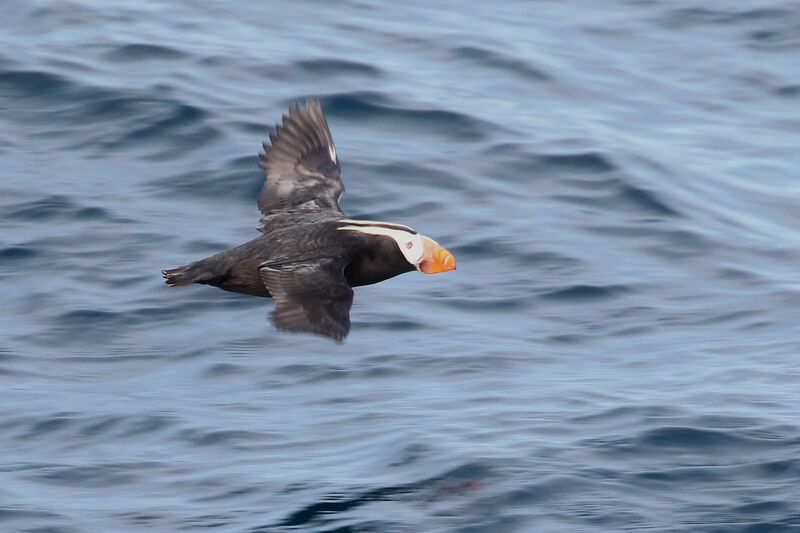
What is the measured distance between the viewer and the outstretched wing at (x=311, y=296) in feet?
24.4

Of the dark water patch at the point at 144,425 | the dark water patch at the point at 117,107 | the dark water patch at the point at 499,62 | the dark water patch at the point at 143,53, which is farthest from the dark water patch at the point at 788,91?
the dark water patch at the point at 144,425

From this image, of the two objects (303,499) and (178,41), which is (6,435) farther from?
(178,41)

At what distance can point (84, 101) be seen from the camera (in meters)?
14.4

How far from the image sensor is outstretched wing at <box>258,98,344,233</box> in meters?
9.41

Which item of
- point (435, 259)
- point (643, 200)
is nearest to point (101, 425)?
point (435, 259)

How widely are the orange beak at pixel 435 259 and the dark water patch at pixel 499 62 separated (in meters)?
9.90

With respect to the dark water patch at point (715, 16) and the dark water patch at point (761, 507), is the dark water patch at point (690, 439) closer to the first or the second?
the dark water patch at point (761, 507)

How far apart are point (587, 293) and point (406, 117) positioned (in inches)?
160

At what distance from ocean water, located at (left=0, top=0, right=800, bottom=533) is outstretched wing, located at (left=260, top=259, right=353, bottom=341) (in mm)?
1297

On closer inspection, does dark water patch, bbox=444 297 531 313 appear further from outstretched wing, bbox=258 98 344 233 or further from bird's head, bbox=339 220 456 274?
bird's head, bbox=339 220 456 274

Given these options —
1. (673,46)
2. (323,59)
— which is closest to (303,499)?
(323,59)

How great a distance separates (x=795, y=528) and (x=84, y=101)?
9.36m

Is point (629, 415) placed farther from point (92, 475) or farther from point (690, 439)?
point (92, 475)

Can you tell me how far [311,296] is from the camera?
7621mm
